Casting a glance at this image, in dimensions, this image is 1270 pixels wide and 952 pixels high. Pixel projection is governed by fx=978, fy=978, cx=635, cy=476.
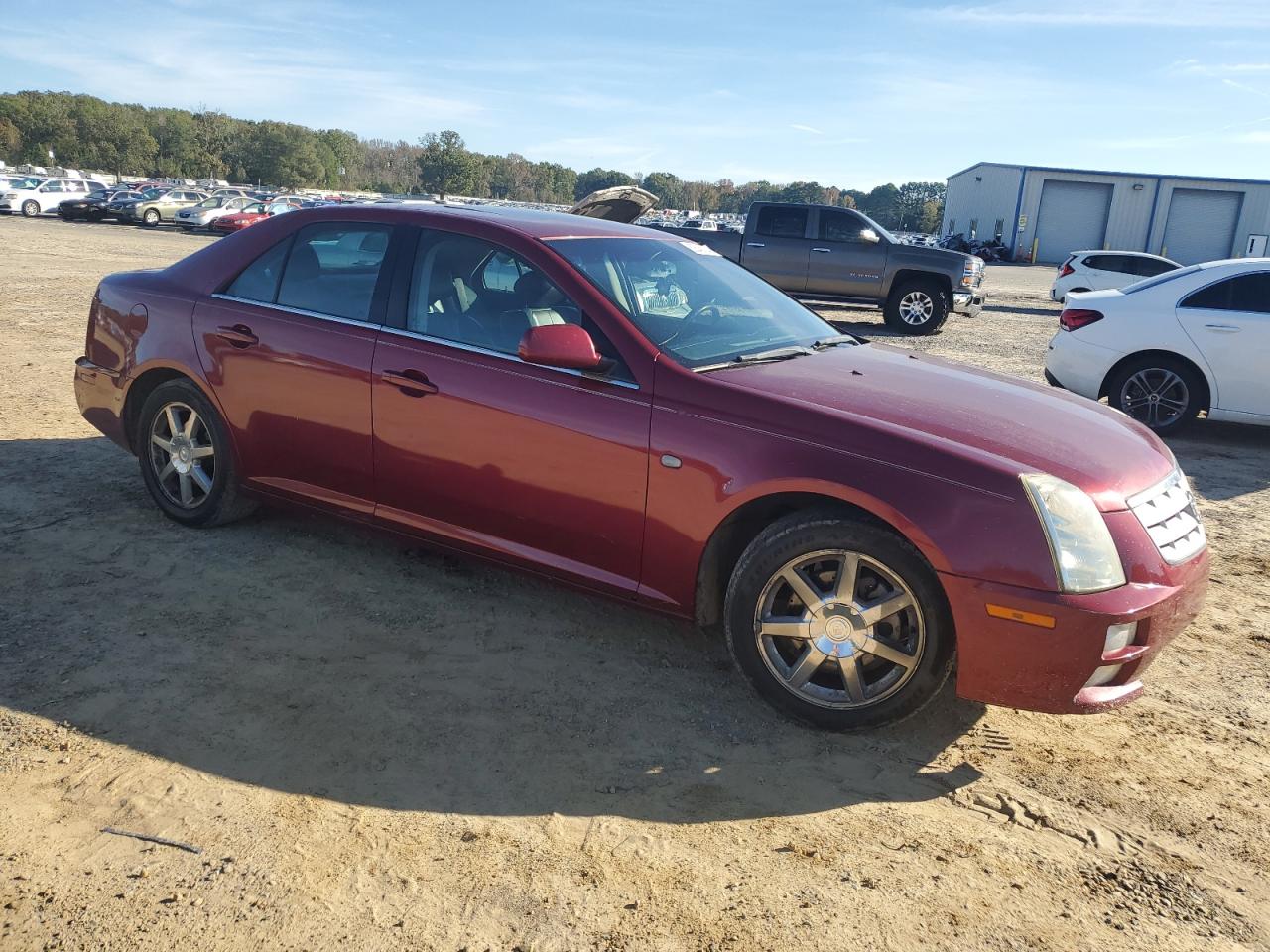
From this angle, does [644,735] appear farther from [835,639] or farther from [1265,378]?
[1265,378]

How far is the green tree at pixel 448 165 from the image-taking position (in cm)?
10412

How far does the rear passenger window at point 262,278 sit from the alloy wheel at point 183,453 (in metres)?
0.64

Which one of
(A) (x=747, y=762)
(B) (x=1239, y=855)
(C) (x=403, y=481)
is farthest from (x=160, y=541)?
(B) (x=1239, y=855)

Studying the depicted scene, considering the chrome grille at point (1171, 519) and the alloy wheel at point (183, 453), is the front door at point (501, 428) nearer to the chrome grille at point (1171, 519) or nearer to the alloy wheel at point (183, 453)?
the alloy wheel at point (183, 453)

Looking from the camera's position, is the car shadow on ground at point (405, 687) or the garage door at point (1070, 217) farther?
the garage door at point (1070, 217)

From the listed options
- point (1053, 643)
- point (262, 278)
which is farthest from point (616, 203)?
point (1053, 643)

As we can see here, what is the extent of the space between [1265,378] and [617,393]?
6.71 meters

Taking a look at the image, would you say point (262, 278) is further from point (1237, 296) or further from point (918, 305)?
point (918, 305)

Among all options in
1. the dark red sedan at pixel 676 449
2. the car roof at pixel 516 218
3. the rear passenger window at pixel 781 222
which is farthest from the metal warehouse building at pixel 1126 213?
the dark red sedan at pixel 676 449

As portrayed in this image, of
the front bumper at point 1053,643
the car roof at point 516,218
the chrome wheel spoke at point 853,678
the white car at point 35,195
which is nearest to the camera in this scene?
the front bumper at point 1053,643

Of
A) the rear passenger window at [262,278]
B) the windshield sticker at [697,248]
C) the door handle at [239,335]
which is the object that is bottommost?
the door handle at [239,335]

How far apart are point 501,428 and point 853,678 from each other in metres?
1.61

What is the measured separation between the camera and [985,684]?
3.09 m

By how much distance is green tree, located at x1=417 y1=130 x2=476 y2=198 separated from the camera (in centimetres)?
10412
